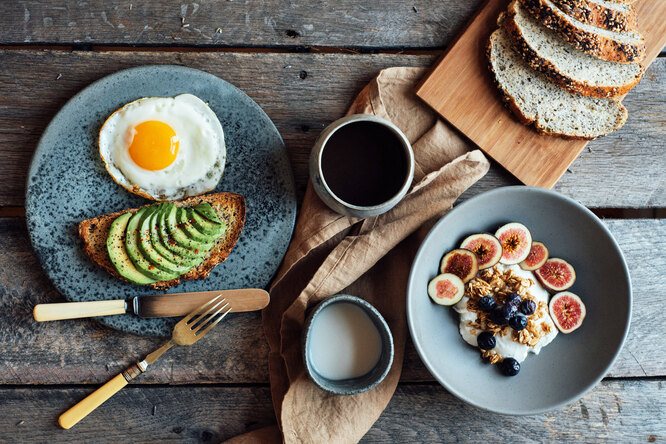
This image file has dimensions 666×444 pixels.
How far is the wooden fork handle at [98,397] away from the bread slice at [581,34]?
1767 millimetres

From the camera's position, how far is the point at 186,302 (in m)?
1.71

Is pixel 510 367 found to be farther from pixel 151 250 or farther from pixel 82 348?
pixel 82 348

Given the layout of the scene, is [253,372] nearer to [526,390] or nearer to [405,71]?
[526,390]

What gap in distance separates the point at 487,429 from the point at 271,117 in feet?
4.46

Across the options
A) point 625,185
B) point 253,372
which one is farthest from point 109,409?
point 625,185

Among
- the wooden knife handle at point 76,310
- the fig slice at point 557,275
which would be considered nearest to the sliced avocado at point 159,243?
the wooden knife handle at point 76,310

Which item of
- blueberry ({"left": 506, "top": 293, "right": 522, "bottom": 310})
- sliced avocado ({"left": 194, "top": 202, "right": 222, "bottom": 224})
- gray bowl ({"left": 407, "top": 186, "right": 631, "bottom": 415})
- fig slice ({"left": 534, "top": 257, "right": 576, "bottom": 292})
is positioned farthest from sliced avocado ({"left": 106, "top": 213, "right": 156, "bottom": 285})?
fig slice ({"left": 534, "top": 257, "right": 576, "bottom": 292})

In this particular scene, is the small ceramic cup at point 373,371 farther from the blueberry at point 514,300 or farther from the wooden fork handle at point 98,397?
the wooden fork handle at point 98,397

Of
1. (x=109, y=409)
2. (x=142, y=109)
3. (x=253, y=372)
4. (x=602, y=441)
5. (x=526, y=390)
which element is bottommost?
(x=109, y=409)

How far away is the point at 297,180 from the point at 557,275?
0.95m

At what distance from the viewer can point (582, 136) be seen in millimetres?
1811

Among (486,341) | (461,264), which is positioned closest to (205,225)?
(461,264)

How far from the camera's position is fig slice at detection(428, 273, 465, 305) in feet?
5.71

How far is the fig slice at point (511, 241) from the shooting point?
1.77 metres
